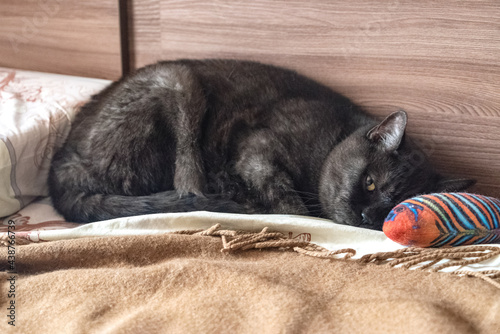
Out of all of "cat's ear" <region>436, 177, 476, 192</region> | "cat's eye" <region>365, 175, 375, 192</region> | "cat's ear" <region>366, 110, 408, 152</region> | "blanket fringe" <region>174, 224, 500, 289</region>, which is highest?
"cat's ear" <region>366, 110, 408, 152</region>

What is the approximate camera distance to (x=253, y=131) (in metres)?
1.68

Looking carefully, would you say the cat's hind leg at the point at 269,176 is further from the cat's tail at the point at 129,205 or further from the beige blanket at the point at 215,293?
the beige blanket at the point at 215,293

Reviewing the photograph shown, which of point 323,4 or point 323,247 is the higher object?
point 323,4

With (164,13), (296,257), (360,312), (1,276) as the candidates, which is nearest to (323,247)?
(296,257)

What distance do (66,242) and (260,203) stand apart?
0.67m

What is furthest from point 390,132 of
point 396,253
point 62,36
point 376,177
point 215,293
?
point 62,36

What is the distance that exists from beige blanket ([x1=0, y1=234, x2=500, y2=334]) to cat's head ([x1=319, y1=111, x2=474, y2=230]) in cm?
35

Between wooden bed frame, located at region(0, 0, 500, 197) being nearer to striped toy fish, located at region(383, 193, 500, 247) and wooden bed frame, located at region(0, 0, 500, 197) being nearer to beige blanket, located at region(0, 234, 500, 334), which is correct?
striped toy fish, located at region(383, 193, 500, 247)

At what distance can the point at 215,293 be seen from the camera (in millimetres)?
1022

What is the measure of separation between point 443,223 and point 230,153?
812 millimetres

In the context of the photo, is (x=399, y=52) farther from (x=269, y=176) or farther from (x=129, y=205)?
(x=129, y=205)

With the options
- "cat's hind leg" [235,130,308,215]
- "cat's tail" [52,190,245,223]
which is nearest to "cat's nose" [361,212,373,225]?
"cat's hind leg" [235,130,308,215]

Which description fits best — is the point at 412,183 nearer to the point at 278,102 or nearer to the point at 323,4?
the point at 278,102

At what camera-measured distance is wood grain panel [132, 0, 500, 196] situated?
5.14 feet
